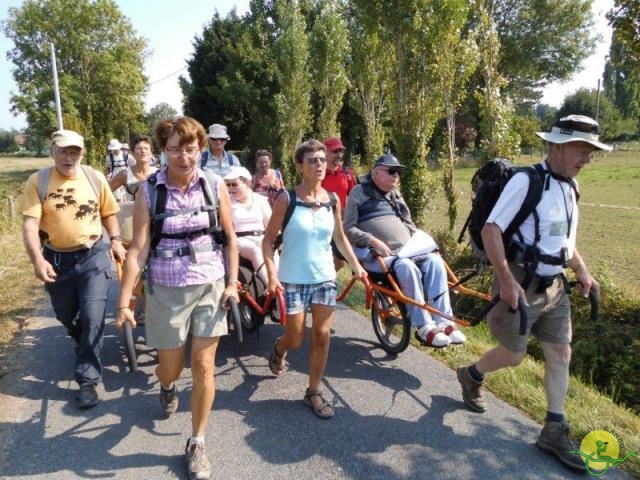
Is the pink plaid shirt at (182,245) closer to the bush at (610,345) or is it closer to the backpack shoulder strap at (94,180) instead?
the backpack shoulder strap at (94,180)

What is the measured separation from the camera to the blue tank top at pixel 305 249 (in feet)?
11.2

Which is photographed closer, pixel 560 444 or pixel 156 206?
pixel 156 206

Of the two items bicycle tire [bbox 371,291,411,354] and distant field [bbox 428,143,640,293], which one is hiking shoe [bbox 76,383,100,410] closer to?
bicycle tire [bbox 371,291,411,354]

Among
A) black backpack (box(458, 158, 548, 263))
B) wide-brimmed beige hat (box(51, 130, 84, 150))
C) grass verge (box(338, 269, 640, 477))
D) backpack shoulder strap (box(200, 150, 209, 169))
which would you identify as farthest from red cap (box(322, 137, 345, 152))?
wide-brimmed beige hat (box(51, 130, 84, 150))

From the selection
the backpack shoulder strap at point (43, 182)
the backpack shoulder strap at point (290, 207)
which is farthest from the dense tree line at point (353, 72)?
the backpack shoulder strap at point (290, 207)

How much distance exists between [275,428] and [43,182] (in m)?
2.48

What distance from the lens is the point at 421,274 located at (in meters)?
4.41

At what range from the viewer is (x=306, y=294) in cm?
345

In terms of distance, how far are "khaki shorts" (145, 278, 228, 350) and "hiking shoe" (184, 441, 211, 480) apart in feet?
1.95

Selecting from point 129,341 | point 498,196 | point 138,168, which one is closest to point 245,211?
point 138,168

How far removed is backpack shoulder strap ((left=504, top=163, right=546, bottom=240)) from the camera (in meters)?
2.87

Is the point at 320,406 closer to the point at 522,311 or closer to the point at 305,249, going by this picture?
the point at 305,249

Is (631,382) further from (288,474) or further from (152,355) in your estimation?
(152,355)

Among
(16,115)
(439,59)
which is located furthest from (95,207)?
(16,115)
